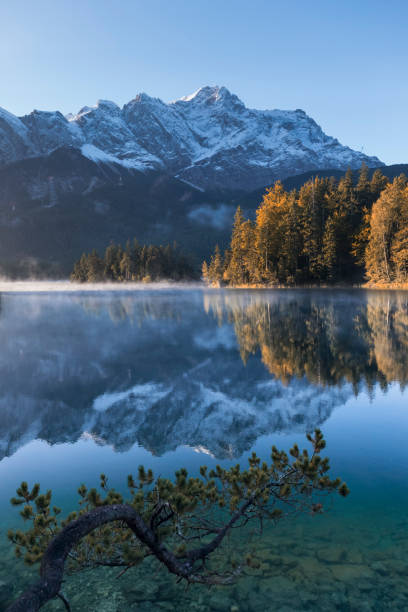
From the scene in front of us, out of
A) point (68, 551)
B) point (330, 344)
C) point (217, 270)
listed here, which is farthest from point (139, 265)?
point (68, 551)

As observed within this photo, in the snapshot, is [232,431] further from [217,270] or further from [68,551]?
[217,270]

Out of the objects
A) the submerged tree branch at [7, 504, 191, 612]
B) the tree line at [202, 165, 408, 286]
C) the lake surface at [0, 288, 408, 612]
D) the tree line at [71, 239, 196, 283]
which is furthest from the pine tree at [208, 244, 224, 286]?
the submerged tree branch at [7, 504, 191, 612]

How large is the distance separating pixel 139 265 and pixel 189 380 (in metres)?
90.0

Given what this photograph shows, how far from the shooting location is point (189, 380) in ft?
34.1

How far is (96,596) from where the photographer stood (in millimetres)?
3369

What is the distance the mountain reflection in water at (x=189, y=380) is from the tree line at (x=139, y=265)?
3103 inches

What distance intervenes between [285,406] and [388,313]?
56.1 feet

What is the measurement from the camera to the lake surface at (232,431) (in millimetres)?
3371

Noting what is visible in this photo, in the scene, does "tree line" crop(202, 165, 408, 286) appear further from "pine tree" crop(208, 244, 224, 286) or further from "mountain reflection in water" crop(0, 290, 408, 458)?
"mountain reflection in water" crop(0, 290, 408, 458)

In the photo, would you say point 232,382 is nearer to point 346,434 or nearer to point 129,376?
point 129,376

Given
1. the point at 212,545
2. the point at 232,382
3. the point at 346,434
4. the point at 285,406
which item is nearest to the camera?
the point at 212,545

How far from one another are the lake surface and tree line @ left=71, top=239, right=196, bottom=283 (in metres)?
80.7

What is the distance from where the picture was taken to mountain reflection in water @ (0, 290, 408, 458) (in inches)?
282

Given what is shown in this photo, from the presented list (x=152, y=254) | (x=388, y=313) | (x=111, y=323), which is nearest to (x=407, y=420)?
(x=388, y=313)
